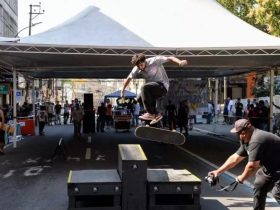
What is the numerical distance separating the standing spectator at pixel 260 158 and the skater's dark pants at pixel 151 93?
2.66 meters

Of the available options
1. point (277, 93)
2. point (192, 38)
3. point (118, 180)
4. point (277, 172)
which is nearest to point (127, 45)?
point (192, 38)

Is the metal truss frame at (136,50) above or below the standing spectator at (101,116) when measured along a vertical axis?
above

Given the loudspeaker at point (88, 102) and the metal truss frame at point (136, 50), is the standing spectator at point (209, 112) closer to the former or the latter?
the loudspeaker at point (88, 102)

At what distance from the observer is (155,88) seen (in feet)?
31.6

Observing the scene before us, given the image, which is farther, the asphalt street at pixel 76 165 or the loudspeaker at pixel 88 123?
the loudspeaker at pixel 88 123

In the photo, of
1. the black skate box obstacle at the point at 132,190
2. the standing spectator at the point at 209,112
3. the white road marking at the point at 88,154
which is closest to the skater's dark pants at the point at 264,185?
the black skate box obstacle at the point at 132,190

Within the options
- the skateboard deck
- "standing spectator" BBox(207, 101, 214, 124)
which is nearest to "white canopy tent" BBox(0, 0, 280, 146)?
the skateboard deck

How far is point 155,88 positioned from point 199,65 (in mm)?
11407

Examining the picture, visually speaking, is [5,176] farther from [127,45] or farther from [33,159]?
[127,45]

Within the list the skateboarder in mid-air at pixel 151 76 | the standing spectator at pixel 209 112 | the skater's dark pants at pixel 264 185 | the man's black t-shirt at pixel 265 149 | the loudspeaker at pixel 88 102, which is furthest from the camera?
the standing spectator at pixel 209 112

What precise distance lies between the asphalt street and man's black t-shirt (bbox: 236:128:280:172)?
8.95 feet

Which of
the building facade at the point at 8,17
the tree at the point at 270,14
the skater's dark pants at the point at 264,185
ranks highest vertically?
the building facade at the point at 8,17

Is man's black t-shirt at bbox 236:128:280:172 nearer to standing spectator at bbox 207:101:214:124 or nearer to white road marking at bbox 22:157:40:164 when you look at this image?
white road marking at bbox 22:157:40:164

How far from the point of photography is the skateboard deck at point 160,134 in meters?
10.0
